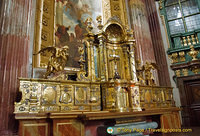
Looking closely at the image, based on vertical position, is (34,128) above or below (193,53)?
below

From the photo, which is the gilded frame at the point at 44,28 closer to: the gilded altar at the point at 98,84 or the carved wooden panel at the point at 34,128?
the gilded altar at the point at 98,84

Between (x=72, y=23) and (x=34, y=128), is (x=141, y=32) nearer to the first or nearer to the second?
(x=72, y=23)

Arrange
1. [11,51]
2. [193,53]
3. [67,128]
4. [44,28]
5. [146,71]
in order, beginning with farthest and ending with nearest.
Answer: [193,53], [146,71], [44,28], [11,51], [67,128]

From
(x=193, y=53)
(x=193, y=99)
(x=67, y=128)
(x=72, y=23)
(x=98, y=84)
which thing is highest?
(x=72, y=23)

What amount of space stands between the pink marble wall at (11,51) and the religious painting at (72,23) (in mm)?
1343

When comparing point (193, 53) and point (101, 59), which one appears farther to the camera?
point (193, 53)

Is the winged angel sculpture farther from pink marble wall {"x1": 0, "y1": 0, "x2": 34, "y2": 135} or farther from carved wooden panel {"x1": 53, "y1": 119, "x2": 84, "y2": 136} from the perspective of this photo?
pink marble wall {"x1": 0, "y1": 0, "x2": 34, "y2": 135}

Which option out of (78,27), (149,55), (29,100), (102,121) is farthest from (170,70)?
(29,100)

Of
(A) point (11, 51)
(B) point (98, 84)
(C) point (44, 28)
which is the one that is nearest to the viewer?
(A) point (11, 51)

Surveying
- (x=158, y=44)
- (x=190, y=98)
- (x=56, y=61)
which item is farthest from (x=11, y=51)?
(x=190, y=98)

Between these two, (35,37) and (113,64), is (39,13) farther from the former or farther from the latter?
(113,64)

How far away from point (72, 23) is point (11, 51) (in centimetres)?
287

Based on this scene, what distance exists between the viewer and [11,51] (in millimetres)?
4336

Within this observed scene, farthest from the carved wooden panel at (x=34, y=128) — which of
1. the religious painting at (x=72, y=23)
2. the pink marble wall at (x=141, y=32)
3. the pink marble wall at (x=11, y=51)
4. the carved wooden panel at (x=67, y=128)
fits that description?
the pink marble wall at (x=141, y=32)
